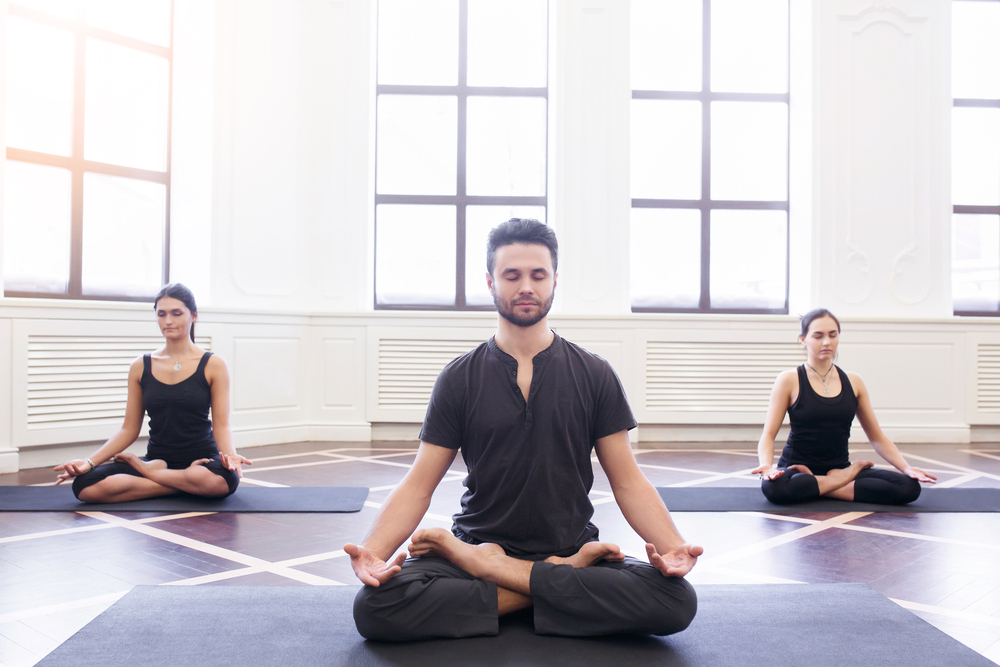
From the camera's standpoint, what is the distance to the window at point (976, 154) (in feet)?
22.1

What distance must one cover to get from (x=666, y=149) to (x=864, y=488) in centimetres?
392

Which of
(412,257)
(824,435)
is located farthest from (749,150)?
(824,435)

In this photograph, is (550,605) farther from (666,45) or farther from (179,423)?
(666,45)

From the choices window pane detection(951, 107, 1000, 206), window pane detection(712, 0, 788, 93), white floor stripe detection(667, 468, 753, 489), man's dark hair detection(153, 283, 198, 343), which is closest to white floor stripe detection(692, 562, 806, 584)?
white floor stripe detection(667, 468, 753, 489)

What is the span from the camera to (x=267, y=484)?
4199 mm

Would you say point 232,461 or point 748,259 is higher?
point 748,259

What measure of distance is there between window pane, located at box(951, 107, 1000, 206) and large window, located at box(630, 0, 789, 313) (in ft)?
4.95

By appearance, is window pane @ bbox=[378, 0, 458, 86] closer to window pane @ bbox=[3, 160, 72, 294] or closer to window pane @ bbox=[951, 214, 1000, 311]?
window pane @ bbox=[3, 160, 72, 294]

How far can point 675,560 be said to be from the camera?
1.87m

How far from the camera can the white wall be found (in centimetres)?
615

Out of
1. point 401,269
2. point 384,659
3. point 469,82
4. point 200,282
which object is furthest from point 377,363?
point 384,659

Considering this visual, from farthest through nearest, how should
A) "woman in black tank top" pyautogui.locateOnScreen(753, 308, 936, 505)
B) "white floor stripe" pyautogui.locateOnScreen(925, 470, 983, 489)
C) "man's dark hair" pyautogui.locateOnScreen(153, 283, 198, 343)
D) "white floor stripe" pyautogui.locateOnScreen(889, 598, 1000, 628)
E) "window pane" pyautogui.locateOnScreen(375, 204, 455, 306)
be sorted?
"window pane" pyautogui.locateOnScreen(375, 204, 455, 306)
"white floor stripe" pyautogui.locateOnScreen(925, 470, 983, 489)
"woman in black tank top" pyautogui.locateOnScreen(753, 308, 936, 505)
"man's dark hair" pyautogui.locateOnScreen(153, 283, 198, 343)
"white floor stripe" pyautogui.locateOnScreen(889, 598, 1000, 628)

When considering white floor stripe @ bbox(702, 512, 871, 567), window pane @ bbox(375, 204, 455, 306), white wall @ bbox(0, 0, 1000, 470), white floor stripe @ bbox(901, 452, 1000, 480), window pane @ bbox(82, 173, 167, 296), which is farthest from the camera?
window pane @ bbox(375, 204, 455, 306)

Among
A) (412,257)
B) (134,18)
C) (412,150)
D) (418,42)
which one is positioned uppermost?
(418,42)
